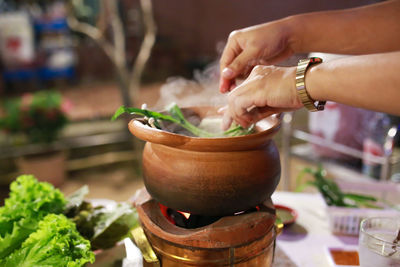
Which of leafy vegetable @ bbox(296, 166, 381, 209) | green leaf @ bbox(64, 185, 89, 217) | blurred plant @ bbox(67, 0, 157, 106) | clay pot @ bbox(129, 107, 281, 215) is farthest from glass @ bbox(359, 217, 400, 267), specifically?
blurred plant @ bbox(67, 0, 157, 106)

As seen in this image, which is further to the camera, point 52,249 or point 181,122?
point 181,122

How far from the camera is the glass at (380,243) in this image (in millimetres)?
1047

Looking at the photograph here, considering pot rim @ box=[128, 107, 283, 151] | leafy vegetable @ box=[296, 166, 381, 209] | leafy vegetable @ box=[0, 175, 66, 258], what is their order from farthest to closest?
leafy vegetable @ box=[296, 166, 381, 209], leafy vegetable @ box=[0, 175, 66, 258], pot rim @ box=[128, 107, 283, 151]

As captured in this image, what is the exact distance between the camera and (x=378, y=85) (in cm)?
87

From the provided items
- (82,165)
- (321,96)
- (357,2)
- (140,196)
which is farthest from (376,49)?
(357,2)

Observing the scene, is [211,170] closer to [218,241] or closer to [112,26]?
[218,241]

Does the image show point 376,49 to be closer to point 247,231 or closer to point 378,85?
point 378,85

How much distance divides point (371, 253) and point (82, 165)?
441 cm

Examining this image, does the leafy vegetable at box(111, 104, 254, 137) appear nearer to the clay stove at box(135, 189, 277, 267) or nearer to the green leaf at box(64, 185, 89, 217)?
the clay stove at box(135, 189, 277, 267)

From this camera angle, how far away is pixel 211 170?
0.99 m

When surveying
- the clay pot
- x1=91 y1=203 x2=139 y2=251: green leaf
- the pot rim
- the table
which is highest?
the pot rim

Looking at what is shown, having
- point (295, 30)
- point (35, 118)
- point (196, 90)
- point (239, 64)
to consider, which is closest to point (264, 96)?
point (239, 64)

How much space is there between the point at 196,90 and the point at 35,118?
132 inches

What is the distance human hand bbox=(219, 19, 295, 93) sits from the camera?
53.1 inches
